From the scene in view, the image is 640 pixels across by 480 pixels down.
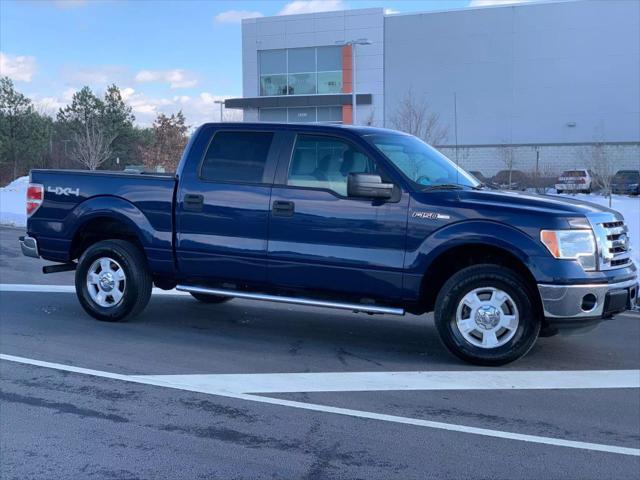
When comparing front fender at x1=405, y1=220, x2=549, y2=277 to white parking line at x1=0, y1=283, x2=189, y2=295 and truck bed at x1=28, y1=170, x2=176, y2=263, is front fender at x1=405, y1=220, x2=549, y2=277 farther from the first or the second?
white parking line at x1=0, y1=283, x2=189, y2=295

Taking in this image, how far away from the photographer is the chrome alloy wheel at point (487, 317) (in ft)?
20.0

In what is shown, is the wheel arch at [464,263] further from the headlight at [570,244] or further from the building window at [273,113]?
the building window at [273,113]

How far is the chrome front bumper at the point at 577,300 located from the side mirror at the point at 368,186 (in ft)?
4.93

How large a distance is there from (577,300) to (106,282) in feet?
15.4

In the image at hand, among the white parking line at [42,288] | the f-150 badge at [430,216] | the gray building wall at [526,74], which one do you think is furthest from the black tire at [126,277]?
the gray building wall at [526,74]

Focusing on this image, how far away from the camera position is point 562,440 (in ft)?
15.2

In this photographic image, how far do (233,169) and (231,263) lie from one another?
927 mm

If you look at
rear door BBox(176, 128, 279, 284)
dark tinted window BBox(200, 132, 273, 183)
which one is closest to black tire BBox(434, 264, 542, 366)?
rear door BBox(176, 128, 279, 284)

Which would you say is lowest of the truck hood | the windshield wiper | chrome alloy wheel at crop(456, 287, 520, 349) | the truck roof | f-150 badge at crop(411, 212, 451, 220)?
chrome alloy wheel at crop(456, 287, 520, 349)

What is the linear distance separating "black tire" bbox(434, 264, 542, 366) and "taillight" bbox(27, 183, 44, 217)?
4.45 m

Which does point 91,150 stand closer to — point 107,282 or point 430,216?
point 107,282

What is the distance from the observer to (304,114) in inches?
1949

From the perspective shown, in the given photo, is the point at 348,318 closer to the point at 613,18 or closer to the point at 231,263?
the point at 231,263

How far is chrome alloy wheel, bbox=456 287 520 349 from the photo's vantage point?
609 cm
